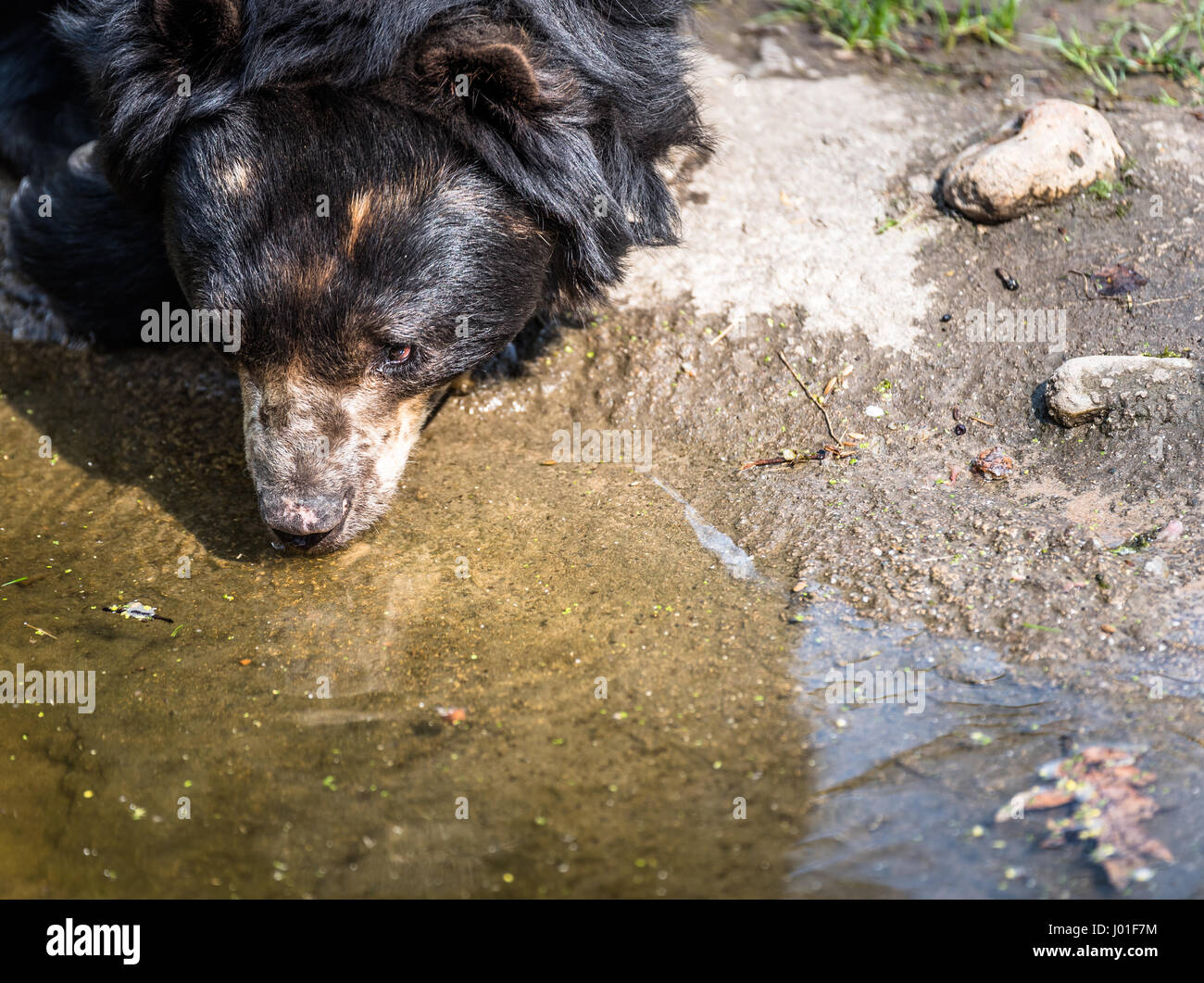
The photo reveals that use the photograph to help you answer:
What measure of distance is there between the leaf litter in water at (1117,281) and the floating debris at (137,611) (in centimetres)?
350

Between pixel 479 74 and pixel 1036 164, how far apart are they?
2.35 metres

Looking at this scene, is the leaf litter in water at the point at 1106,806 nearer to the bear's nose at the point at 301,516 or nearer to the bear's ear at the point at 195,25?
the bear's nose at the point at 301,516

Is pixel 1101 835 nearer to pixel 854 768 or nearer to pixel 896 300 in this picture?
pixel 854 768

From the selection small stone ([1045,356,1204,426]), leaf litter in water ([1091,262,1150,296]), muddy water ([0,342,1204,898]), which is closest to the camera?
muddy water ([0,342,1204,898])

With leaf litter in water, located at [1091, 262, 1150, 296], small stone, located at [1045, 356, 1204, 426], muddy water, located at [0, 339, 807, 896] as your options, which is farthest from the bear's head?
leaf litter in water, located at [1091, 262, 1150, 296]

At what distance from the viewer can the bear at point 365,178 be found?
3266mm

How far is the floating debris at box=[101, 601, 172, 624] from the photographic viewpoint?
3.38 meters

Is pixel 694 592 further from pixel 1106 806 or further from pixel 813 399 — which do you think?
pixel 1106 806

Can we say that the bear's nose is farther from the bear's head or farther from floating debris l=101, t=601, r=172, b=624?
floating debris l=101, t=601, r=172, b=624

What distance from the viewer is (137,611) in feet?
11.2

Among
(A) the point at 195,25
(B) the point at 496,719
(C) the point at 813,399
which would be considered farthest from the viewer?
(C) the point at 813,399

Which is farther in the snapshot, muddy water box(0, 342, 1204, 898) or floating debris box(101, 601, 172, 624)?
floating debris box(101, 601, 172, 624)

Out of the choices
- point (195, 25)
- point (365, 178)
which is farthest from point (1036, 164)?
point (195, 25)

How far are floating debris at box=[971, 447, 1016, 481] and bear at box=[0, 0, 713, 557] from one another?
140cm
